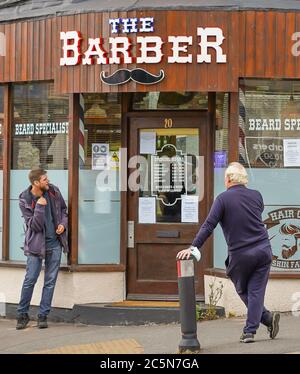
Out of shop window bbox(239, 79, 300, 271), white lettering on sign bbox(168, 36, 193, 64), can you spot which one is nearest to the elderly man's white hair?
shop window bbox(239, 79, 300, 271)

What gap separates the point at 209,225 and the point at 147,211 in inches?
98.3

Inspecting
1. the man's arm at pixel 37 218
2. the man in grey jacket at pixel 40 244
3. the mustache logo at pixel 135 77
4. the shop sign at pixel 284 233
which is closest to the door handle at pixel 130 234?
the man in grey jacket at pixel 40 244

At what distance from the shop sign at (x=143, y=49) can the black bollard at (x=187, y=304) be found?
9.20 feet

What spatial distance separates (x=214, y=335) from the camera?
789 centimetres

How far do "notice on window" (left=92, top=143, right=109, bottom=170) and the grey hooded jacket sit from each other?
674mm

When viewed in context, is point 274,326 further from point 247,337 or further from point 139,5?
point 139,5

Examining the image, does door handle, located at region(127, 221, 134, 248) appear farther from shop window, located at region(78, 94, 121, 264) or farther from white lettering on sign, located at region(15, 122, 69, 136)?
white lettering on sign, located at region(15, 122, 69, 136)

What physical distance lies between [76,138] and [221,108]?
1836mm

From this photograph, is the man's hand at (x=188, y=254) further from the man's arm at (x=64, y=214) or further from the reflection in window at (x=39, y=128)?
the reflection in window at (x=39, y=128)

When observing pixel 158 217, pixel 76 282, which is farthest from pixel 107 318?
pixel 158 217

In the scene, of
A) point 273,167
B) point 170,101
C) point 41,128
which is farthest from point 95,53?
point 273,167

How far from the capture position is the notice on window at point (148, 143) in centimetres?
952

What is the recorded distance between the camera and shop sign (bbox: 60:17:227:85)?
8766mm
